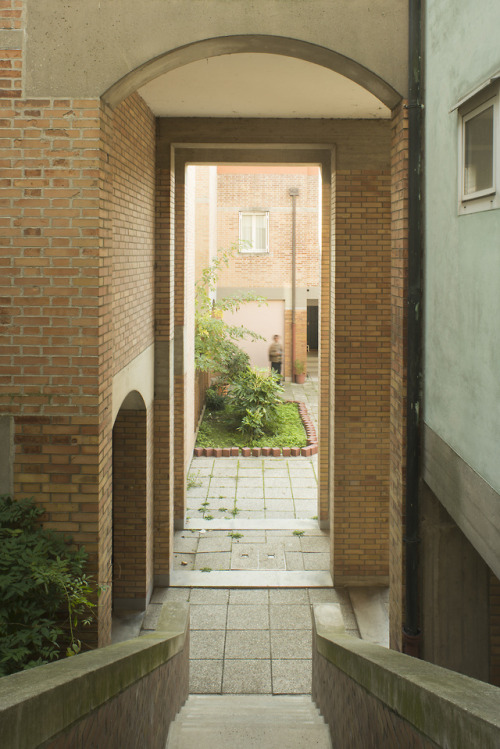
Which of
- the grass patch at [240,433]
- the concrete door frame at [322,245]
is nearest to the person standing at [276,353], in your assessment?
the grass patch at [240,433]

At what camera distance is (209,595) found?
392 inches

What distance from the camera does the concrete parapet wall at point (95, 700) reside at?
2789 mm

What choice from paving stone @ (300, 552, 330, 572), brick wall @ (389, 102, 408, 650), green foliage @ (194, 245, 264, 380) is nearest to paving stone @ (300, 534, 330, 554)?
paving stone @ (300, 552, 330, 572)

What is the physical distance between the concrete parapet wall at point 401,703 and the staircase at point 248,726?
0.91ft

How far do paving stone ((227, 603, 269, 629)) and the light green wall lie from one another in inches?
181

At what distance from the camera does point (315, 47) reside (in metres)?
5.81

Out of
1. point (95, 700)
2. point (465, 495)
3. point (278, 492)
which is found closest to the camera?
point (95, 700)

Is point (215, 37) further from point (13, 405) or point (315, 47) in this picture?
point (13, 405)

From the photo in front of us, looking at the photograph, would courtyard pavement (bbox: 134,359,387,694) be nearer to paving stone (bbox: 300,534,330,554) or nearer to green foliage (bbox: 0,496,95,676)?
paving stone (bbox: 300,534,330,554)

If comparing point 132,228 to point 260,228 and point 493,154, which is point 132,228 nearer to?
point 493,154

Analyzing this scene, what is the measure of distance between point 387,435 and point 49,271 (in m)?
5.90

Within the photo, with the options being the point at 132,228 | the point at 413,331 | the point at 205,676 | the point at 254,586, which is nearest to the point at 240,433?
the point at 254,586

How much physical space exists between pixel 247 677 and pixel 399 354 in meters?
4.20

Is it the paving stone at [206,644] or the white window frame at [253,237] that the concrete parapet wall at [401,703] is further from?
the white window frame at [253,237]
